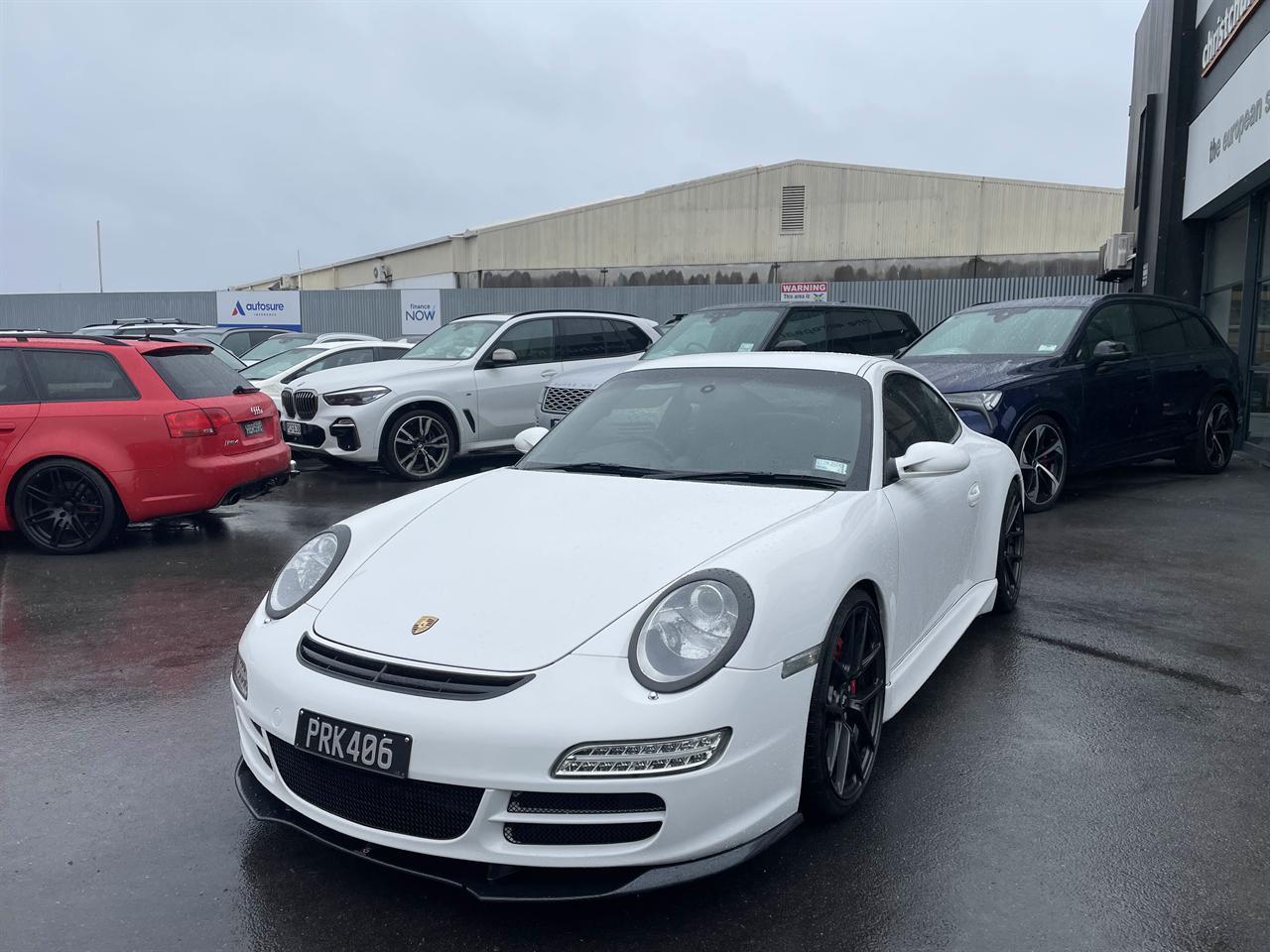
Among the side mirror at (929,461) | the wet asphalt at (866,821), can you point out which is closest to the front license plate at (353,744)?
the wet asphalt at (866,821)

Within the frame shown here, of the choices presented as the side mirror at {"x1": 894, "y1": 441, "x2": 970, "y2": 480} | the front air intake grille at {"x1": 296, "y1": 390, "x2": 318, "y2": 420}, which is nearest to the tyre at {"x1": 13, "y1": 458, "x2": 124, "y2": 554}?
the front air intake grille at {"x1": 296, "y1": 390, "x2": 318, "y2": 420}

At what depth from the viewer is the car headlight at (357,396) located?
10.1 metres

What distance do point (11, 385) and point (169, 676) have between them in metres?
3.75

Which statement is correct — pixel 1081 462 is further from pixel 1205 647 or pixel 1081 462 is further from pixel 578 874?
pixel 578 874

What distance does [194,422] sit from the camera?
728 centimetres

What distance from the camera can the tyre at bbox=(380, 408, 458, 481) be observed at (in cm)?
1024

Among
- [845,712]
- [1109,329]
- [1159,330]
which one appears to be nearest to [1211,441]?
[1159,330]

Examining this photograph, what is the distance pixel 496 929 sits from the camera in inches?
105

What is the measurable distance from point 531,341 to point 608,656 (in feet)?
29.2

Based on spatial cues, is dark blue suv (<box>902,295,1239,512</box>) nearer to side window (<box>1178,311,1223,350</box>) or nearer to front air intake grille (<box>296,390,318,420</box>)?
side window (<box>1178,311,1223,350</box>)

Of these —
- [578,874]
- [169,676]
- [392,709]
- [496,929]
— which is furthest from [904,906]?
[169,676]

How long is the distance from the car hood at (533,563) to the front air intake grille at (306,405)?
697 cm

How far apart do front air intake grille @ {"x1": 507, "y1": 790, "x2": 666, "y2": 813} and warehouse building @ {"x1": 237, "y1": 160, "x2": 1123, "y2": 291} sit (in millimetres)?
28518

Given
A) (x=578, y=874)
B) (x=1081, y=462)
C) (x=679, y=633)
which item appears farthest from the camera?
(x=1081, y=462)
